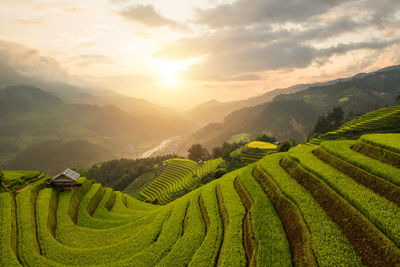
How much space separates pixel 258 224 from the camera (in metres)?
12.8

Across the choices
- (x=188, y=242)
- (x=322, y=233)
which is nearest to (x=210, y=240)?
(x=188, y=242)

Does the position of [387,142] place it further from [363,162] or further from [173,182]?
[173,182]

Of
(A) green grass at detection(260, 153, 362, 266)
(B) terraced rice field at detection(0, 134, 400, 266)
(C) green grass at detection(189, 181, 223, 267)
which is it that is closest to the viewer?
(A) green grass at detection(260, 153, 362, 266)

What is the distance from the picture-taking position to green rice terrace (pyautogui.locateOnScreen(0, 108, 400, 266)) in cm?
996

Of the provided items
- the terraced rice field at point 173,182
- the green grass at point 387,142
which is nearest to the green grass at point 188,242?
the green grass at point 387,142

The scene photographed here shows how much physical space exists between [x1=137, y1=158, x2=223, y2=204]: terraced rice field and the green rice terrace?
29.3m

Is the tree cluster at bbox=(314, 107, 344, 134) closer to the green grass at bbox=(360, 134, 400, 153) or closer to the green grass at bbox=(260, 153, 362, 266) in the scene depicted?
the green grass at bbox=(360, 134, 400, 153)

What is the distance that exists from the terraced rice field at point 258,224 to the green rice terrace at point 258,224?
0.06m

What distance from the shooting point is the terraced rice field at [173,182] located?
49.6 m

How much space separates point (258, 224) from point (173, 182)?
48318mm

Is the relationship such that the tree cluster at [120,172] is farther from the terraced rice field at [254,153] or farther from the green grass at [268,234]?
the green grass at [268,234]

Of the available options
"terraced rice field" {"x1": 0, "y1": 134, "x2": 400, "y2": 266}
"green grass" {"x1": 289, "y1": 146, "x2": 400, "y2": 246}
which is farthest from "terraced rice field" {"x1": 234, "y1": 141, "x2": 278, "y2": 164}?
"green grass" {"x1": 289, "y1": 146, "x2": 400, "y2": 246}

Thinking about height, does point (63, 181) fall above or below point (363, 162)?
above

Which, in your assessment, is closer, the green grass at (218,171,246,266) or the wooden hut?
the green grass at (218,171,246,266)
